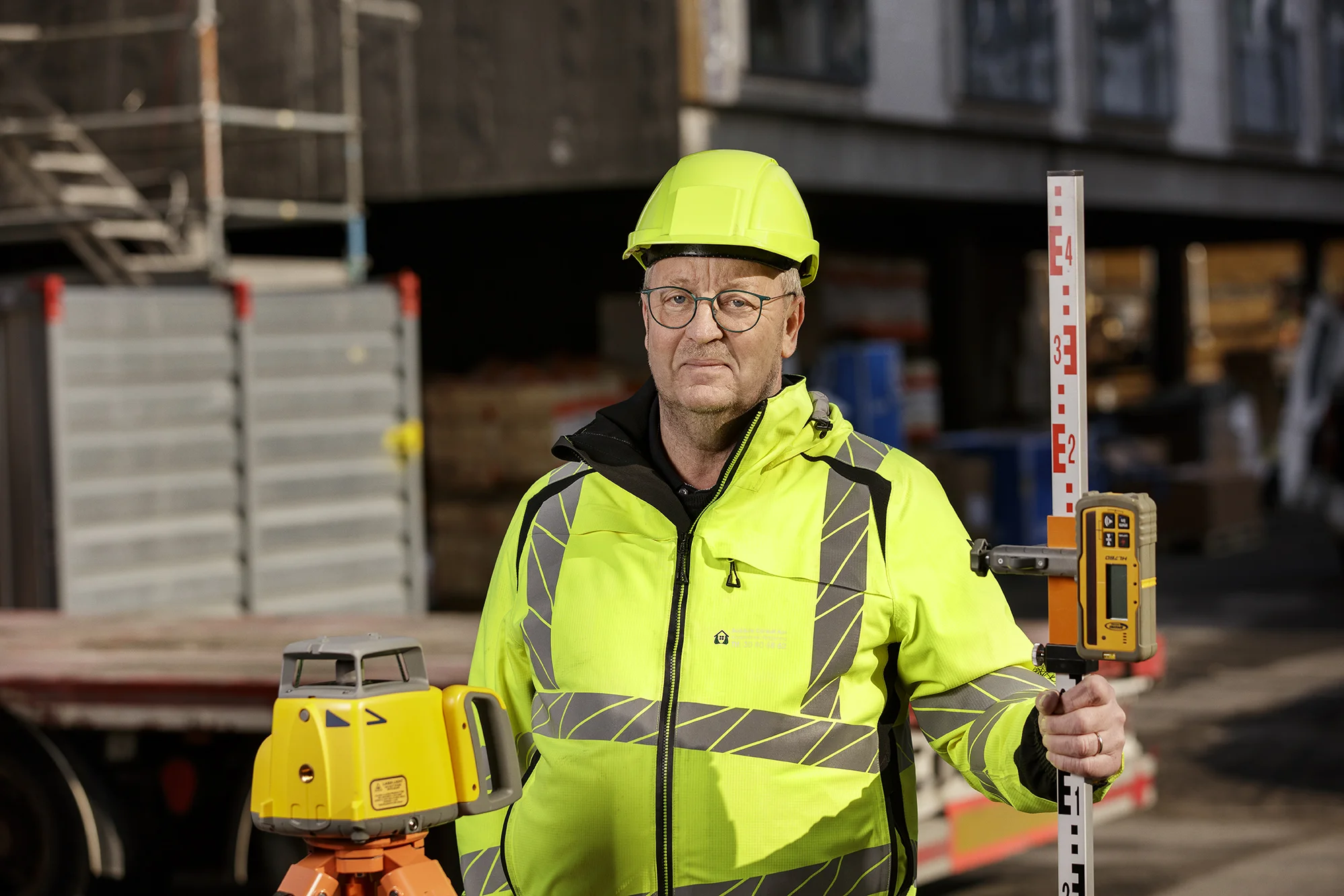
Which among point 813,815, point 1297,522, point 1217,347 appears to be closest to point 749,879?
point 813,815

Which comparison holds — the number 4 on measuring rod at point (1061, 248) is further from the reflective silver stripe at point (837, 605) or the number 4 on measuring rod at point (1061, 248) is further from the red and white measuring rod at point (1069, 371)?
the reflective silver stripe at point (837, 605)

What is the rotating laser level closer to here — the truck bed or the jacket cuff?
the jacket cuff

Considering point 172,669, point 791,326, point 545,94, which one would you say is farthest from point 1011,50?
point 791,326

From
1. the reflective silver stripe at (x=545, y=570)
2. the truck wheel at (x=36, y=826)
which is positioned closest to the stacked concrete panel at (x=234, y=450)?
the truck wheel at (x=36, y=826)

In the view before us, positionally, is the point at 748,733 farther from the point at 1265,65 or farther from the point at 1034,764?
the point at 1265,65

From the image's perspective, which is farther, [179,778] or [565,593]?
[179,778]

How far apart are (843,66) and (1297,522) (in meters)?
10.6

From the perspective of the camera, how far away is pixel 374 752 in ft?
9.21

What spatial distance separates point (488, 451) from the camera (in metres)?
16.0

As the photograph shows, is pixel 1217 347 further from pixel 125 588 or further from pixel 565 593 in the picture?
pixel 565 593

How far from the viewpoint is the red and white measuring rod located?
9.33ft

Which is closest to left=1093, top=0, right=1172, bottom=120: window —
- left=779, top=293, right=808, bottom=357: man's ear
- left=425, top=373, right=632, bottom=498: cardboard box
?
left=425, top=373, right=632, bottom=498: cardboard box

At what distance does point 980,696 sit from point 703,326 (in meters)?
0.74

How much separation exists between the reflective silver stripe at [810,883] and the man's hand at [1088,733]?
0.47 metres
